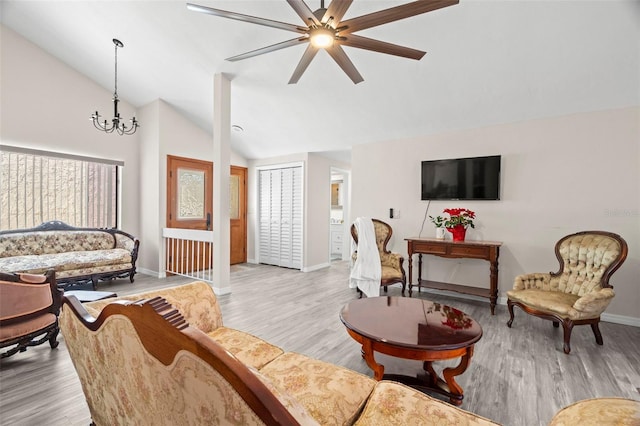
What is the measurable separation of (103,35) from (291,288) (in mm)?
4182

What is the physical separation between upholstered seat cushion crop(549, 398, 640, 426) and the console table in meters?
2.60

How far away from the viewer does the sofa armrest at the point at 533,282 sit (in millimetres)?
2995

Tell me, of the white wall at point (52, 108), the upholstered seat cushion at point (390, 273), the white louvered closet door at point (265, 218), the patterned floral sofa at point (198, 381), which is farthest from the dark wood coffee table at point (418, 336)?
the white wall at point (52, 108)

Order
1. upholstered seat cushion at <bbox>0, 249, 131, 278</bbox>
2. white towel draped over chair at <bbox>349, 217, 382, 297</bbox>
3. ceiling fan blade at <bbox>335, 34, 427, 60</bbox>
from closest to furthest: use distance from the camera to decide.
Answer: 1. ceiling fan blade at <bbox>335, 34, 427, 60</bbox>
2. upholstered seat cushion at <bbox>0, 249, 131, 278</bbox>
3. white towel draped over chair at <bbox>349, 217, 382, 297</bbox>

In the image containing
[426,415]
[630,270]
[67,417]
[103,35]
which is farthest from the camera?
[103,35]

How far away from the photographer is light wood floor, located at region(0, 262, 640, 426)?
1.72 meters

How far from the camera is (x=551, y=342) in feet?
8.59

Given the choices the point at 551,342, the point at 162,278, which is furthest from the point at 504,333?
the point at 162,278

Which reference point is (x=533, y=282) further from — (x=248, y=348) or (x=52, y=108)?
(x=52, y=108)

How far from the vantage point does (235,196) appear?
6312 millimetres

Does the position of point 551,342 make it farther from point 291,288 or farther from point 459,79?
point 291,288

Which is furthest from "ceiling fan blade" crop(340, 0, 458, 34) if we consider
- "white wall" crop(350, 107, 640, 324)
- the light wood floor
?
"white wall" crop(350, 107, 640, 324)

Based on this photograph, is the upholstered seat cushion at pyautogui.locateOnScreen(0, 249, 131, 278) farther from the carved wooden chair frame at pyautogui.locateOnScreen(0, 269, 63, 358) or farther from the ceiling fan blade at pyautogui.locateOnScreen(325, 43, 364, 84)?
the ceiling fan blade at pyautogui.locateOnScreen(325, 43, 364, 84)

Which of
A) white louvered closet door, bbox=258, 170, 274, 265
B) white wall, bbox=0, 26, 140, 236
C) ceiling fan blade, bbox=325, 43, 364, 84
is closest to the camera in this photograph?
ceiling fan blade, bbox=325, 43, 364, 84
